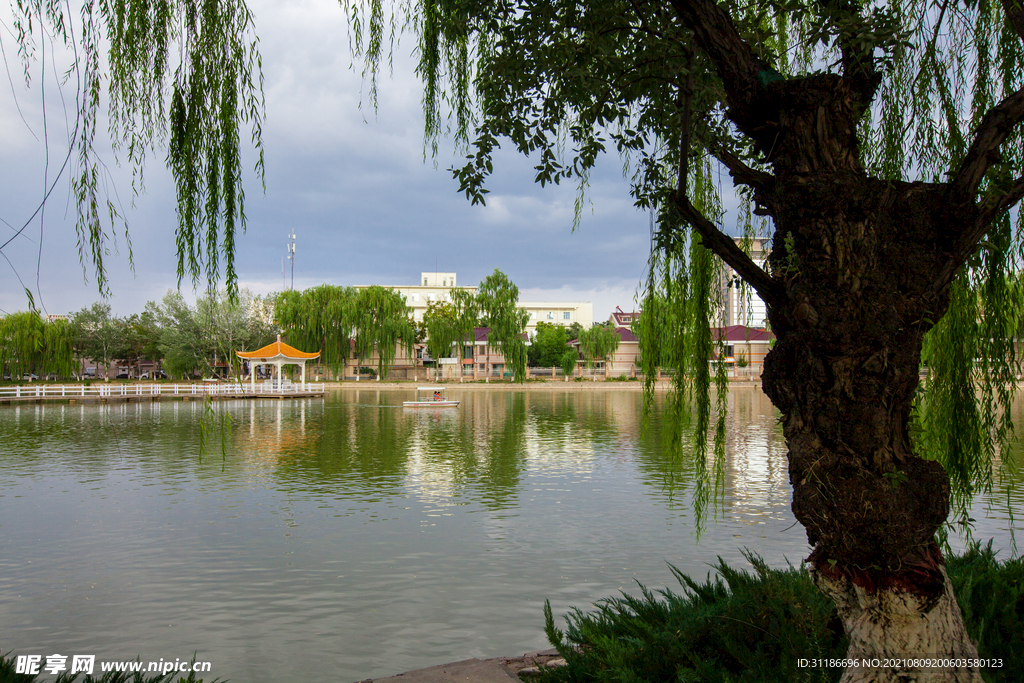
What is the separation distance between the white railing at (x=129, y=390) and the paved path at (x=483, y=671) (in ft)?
89.1

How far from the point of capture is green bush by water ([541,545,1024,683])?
293 centimetres

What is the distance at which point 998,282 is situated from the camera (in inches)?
125

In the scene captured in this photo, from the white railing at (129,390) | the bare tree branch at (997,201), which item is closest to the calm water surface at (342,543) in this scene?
the bare tree branch at (997,201)

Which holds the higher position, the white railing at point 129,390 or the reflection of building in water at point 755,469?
the white railing at point 129,390

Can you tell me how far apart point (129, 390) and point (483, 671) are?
36.6 meters

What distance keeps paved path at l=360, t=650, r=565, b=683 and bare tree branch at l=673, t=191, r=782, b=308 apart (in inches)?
93.0

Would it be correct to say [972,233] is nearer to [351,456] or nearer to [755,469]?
[755,469]

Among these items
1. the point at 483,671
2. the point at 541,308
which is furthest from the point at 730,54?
the point at 541,308

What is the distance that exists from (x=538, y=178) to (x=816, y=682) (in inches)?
107

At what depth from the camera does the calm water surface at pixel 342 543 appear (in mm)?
4879

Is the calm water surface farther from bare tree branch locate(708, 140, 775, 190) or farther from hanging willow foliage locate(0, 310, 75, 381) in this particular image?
hanging willow foliage locate(0, 310, 75, 381)

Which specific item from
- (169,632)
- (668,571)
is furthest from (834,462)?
(169,632)

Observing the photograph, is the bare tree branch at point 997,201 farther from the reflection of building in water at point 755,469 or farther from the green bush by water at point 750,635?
the reflection of building in water at point 755,469

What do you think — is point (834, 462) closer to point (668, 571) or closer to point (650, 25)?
point (650, 25)
